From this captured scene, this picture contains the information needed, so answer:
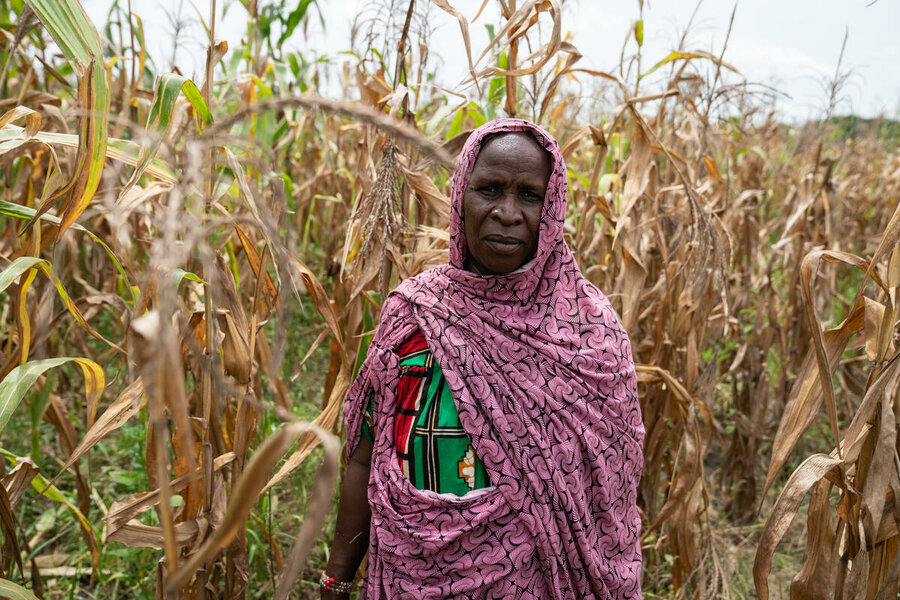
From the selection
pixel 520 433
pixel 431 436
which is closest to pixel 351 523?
pixel 431 436

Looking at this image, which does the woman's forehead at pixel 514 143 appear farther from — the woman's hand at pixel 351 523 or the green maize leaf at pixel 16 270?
the green maize leaf at pixel 16 270

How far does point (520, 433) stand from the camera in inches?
54.2

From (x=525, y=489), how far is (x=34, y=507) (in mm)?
2237

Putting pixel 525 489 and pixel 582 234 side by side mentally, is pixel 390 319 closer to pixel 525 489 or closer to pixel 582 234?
pixel 525 489

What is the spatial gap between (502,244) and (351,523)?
0.78 metres

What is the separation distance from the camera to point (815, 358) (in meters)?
1.37

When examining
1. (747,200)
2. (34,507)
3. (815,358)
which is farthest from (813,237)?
(34,507)

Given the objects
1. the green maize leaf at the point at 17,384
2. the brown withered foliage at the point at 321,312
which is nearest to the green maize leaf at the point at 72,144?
the brown withered foliage at the point at 321,312

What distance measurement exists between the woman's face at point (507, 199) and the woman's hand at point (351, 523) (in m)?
0.58

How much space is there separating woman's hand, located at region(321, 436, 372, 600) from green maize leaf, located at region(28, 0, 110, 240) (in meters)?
0.88

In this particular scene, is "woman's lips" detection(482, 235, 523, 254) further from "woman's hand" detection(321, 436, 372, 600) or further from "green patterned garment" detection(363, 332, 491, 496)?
"woman's hand" detection(321, 436, 372, 600)

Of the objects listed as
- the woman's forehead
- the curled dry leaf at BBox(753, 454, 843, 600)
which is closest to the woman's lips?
the woman's forehead

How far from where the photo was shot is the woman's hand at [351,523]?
157 centimetres

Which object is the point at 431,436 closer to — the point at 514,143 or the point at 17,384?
the point at 514,143
